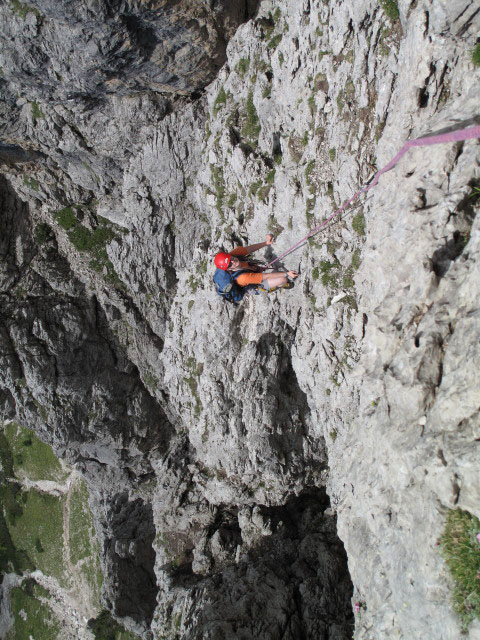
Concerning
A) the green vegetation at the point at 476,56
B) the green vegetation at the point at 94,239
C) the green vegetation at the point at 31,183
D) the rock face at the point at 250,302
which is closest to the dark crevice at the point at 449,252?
the rock face at the point at 250,302

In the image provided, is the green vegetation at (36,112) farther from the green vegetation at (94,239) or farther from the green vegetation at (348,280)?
the green vegetation at (348,280)

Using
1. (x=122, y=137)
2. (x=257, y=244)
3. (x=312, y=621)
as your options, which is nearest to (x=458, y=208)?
(x=257, y=244)

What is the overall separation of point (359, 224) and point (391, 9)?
6997 mm

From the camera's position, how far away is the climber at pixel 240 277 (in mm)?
18750

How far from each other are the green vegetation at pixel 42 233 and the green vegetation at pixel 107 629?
98.6 feet

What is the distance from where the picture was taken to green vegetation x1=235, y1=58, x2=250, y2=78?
21578 mm

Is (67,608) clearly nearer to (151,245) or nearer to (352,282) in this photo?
(151,245)

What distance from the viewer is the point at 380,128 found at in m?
15.3

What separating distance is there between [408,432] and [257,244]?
12.5 m

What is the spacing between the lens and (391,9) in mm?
14609

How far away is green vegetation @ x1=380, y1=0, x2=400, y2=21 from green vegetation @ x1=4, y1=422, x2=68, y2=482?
141ft

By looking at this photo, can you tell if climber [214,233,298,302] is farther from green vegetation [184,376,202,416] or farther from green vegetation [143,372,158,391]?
green vegetation [143,372,158,391]

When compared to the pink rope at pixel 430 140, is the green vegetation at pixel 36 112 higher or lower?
higher

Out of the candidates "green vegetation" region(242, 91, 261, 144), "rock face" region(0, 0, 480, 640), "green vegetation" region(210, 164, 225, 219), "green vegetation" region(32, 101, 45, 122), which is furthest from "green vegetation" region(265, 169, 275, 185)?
"green vegetation" region(32, 101, 45, 122)
